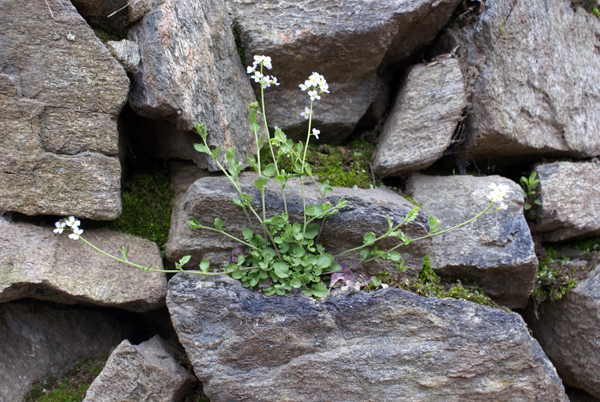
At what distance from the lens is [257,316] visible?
233 cm

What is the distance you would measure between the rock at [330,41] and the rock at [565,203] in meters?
1.49

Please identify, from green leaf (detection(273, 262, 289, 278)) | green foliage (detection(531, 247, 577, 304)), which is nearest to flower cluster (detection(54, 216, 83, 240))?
green leaf (detection(273, 262, 289, 278))

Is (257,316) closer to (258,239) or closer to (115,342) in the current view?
(258,239)

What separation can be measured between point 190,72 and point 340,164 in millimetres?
1280

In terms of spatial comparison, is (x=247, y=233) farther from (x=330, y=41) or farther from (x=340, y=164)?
(x=330, y=41)

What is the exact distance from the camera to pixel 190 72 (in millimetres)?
2627

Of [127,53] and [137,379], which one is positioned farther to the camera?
[127,53]

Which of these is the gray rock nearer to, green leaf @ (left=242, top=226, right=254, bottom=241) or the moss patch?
green leaf @ (left=242, top=226, right=254, bottom=241)

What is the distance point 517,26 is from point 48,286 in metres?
3.69

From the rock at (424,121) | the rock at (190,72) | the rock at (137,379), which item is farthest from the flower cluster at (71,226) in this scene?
the rock at (424,121)

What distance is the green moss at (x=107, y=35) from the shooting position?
8.68ft

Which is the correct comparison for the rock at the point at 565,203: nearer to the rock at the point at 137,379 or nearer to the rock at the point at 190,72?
the rock at the point at 190,72

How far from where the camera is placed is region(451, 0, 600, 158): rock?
321 centimetres

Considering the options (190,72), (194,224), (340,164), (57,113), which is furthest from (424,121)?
(57,113)
